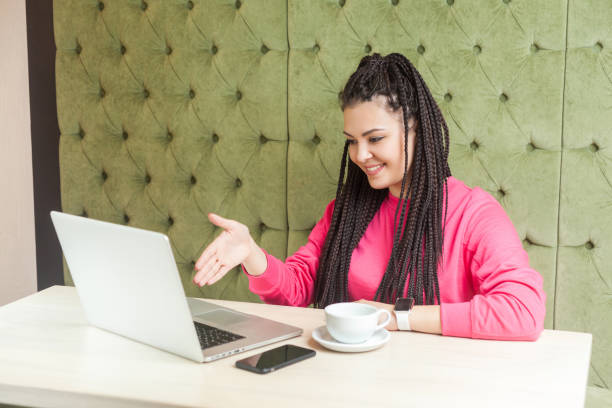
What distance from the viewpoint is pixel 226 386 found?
86 cm

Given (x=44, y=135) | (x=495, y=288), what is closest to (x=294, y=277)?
(x=495, y=288)

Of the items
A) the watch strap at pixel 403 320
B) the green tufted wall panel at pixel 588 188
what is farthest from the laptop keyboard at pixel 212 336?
the green tufted wall panel at pixel 588 188

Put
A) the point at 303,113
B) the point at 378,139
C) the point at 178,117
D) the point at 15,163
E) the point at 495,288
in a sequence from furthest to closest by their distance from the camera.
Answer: the point at 15,163, the point at 178,117, the point at 303,113, the point at 378,139, the point at 495,288

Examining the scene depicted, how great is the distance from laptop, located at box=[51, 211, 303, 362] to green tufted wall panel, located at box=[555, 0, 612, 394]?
87 cm

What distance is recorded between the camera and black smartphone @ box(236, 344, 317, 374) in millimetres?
906

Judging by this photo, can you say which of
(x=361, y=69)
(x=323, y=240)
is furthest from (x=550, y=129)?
(x=323, y=240)

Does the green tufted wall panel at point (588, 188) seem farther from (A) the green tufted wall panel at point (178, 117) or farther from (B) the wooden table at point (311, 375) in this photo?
(A) the green tufted wall panel at point (178, 117)

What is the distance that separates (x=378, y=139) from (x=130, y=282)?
0.65m

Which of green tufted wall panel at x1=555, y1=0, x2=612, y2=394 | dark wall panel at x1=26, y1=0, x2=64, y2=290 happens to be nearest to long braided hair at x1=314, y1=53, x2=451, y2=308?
green tufted wall panel at x1=555, y1=0, x2=612, y2=394

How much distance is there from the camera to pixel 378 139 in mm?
1377

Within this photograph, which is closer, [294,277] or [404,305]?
[404,305]

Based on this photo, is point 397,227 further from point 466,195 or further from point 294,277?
point 294,277

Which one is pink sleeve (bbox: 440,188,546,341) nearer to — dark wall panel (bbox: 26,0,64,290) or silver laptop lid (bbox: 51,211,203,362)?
silver laptop lid (bbox: 51,211,203,362)

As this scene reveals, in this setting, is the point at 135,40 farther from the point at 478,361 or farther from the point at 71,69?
the point at 478,361
